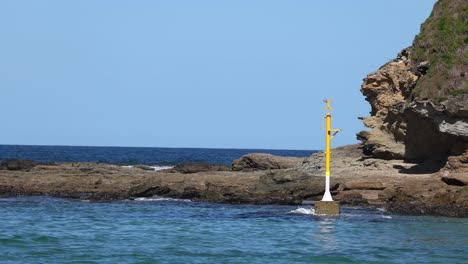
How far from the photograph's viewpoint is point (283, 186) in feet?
110

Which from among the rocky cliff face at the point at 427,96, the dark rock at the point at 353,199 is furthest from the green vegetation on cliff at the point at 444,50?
the dark rock at the point at 353,199

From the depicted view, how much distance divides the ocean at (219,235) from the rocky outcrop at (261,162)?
20591mm

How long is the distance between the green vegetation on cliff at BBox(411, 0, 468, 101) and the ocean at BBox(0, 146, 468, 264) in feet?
23.6

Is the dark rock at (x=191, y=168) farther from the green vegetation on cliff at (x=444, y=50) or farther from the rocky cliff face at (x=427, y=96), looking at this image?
the green vegetation on cliff at (x=444, y=50)

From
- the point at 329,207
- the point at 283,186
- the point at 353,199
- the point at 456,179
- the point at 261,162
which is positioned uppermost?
the point at 261,162

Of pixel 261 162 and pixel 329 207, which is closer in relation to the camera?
pixel 329 207

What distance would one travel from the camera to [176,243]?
2033 cm

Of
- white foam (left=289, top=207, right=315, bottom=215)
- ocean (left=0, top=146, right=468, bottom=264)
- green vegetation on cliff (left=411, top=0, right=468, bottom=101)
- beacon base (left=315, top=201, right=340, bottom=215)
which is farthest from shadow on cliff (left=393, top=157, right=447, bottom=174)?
beacon base (left=315, top=201, right=340, bottom=215)

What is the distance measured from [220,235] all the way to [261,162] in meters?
30.3

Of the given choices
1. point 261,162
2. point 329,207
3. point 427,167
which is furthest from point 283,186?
point 261,162

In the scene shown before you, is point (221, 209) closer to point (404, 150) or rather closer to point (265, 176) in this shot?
point (265, 176)

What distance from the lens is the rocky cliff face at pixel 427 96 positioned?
32969mm

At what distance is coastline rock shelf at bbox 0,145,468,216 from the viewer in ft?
100

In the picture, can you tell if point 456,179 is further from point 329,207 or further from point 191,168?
point 191,168
